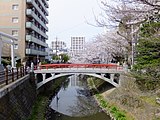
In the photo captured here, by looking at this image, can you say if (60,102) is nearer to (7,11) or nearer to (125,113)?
(125,113)

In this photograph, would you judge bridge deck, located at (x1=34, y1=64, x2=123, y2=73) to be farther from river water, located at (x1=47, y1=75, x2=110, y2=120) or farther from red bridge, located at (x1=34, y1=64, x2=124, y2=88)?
river water, located at (x1=47, y1=75, x2=110, y2=120)

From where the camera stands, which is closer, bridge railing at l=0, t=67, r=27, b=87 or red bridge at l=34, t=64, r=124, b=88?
bridge railing at l=0, t=67, r=27, b=87

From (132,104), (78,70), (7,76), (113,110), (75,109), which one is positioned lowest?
(75,109)

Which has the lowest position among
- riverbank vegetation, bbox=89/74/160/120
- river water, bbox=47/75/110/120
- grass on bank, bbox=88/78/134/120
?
river water, bbox=47/75/110/120

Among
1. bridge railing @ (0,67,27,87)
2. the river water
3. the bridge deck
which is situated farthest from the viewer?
the bridge deck

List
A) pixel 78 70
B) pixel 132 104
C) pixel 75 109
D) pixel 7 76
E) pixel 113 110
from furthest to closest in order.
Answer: pixel 78 70 < pixel 75 109 < pixel 113 110 < pixel 132 104 < pixel 7 76

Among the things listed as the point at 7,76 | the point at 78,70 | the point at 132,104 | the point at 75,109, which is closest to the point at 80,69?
the point at 78,70

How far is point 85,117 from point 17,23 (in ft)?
68.9

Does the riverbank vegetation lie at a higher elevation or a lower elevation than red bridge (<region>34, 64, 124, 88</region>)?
lower

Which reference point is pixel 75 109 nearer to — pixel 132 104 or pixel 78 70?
pixel 78 70

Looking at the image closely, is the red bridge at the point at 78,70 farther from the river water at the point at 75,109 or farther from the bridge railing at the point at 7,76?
the bridge railing at the point at 7,76

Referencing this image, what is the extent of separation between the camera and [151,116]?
14.1 m

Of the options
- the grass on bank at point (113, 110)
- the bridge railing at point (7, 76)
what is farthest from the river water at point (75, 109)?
the bridge railing at point (7, 76)

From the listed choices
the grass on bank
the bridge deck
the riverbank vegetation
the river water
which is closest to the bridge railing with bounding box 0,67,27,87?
the river water
